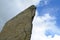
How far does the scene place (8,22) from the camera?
13.9m

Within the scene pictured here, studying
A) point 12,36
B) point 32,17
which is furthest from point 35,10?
point 12,36

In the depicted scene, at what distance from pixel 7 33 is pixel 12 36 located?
608 mm

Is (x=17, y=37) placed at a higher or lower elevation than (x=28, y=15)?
lower

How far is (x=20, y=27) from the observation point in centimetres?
1291

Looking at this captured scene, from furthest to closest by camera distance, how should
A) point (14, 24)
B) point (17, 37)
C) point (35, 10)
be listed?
point (35, 10) → point (14, 24) → point (17, 37)

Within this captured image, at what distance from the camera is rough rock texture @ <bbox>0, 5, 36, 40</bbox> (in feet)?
41.0

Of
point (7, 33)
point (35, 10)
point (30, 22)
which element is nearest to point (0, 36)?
point (7, 33)

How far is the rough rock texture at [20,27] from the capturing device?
41.0ft

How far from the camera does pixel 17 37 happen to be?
12336 mm

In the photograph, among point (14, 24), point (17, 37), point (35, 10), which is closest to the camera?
point (17, 37)

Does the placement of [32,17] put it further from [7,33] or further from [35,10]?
[7,33]

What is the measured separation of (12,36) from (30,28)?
49.7 inches

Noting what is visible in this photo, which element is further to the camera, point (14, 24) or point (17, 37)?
point (14, 24)

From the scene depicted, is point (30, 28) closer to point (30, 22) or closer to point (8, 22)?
point (30, 22)
